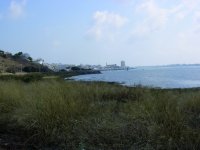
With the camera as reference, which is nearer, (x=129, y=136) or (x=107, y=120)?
(x=129, y=136)

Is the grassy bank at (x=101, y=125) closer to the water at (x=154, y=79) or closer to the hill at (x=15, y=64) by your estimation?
the water at (x=154, y=79)

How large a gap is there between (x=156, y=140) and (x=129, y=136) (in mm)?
619

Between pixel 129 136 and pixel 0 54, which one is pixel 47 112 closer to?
pixel 129 136

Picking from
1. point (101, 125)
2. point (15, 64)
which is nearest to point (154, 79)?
point (101, 125)

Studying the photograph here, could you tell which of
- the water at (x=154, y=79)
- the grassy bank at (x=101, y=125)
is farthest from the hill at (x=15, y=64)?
the grassy bank at (x=101, y=125)

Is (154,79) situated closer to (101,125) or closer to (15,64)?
(101,125)

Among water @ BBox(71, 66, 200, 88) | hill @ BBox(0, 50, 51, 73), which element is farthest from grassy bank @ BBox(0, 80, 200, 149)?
hill @ BBox(0, 50, 51, 73)

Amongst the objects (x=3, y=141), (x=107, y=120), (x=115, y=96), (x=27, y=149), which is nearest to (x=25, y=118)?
(x=3, y=141)

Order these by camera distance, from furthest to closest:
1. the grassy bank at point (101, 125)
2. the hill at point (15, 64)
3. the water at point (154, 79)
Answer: the hill at point (15, 64) < the water at point (154, 79) < the grassy bank at point (101, 125)

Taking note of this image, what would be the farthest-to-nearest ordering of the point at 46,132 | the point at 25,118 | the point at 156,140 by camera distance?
1. the point at 25,118
2. the point at 46,132
3. the point at 156,140

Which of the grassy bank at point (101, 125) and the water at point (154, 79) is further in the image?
the water at point (154, 79)

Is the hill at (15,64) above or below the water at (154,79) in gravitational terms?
above

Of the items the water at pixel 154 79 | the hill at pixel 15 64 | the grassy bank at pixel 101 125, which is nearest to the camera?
the grassy bank at pixel 101 125

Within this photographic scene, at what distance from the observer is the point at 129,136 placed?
23.2 ft
